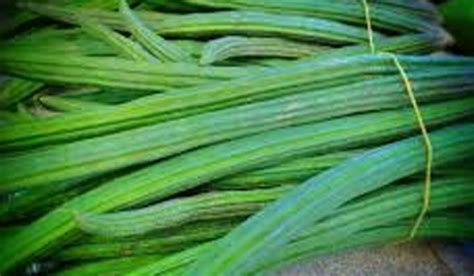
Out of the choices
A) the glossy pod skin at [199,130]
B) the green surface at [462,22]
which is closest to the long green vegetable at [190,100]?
the glossy pod skin at [199,130]

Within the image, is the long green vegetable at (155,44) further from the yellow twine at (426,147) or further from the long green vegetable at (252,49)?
the yellow twine at (426,147)

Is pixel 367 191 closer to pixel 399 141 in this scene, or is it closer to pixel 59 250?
pixel 399 141

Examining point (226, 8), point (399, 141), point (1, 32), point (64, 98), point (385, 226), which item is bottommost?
point (385, 226)

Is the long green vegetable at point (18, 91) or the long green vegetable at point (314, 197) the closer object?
the long green vegetable at point (314, 197)

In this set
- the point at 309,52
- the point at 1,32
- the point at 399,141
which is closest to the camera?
the point at 399,141

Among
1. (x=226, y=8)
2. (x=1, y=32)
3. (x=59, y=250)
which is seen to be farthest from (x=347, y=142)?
(x=1, y=32)

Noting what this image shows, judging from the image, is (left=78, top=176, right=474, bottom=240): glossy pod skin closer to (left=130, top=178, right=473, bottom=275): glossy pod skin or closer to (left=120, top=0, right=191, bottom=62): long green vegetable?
(left=130, top=178, right=473, bottom=275): glossy pod skin

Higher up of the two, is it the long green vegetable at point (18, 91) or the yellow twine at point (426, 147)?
the long green vegetable at point (18, 91)

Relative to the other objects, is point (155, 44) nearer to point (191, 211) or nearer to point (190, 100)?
point (190, 100)
